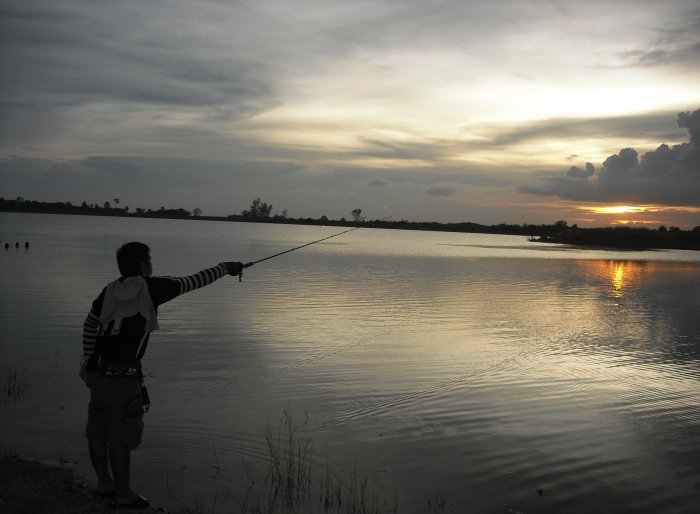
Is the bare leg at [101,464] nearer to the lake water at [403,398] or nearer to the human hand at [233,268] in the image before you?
the lake water at [403,398]

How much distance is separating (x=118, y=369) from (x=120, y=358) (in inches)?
3.2

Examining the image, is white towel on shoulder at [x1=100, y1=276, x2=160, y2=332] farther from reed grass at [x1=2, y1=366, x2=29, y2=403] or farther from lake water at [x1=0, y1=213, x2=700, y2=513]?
reed grass at [x1=2, y1=366, x2=29, y2=403]

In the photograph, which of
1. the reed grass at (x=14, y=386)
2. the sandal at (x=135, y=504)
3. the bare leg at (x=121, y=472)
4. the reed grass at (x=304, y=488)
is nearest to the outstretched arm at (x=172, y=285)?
the bare leg at (x=121, y=472)

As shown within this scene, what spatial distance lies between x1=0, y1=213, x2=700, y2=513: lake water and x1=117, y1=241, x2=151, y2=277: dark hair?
2.14 m

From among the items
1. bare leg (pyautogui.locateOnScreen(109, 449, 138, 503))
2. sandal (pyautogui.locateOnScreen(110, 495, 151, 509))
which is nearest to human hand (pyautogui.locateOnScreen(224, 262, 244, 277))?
bare leg (pyautogui.locateOnScreen(109, 449, 138, 503))

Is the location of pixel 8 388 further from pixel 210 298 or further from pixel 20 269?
pixel 20 269

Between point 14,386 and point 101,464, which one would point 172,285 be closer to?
point 101,464

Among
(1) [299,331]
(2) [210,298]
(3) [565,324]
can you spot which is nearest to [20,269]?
(2) [210,298]

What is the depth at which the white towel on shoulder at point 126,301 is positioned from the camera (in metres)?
4.44

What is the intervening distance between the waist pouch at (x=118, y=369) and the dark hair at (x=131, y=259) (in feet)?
2.23

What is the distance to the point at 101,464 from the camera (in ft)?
15.5

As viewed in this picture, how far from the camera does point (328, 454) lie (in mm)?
6605

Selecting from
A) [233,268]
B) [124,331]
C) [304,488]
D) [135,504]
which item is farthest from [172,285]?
[304,488]

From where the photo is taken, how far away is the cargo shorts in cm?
450
